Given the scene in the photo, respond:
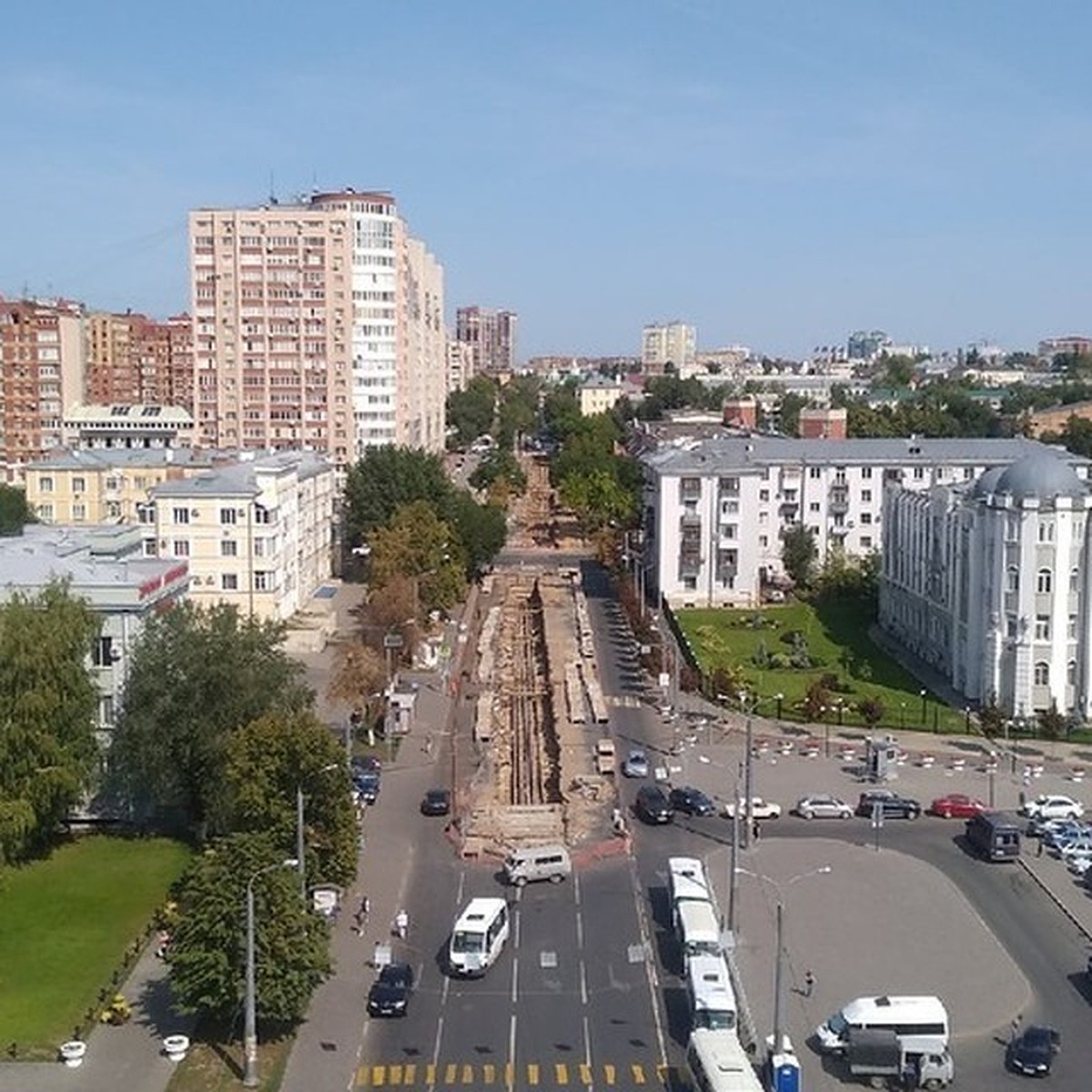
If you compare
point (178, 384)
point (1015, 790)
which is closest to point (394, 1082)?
point (1015, 790)

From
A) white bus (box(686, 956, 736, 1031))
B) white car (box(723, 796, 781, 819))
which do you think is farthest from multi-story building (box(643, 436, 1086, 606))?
white bus (box(686, 956, 736, 1031))

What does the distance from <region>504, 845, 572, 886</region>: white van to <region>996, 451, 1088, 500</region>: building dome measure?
2164 cm

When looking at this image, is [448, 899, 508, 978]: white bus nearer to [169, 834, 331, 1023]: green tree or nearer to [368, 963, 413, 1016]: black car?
[368, 963, 413, 1016]: black car

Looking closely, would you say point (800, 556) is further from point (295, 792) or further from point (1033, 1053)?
point (1033, 1053)

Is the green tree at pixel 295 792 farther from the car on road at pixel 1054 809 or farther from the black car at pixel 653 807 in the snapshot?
the car on road at pixel 1054 809

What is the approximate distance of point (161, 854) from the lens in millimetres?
33750

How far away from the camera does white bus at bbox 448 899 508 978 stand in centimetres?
2677

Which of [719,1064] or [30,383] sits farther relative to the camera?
[30,383]

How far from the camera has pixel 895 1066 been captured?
22.9 m

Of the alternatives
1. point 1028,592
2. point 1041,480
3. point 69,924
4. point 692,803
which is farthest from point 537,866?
point 1041,480

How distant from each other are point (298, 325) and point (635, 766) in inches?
2050

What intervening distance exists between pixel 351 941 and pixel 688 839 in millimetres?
9674

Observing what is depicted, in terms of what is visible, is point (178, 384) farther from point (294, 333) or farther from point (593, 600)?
point (593, 600)

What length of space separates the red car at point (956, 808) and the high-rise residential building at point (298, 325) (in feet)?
180
